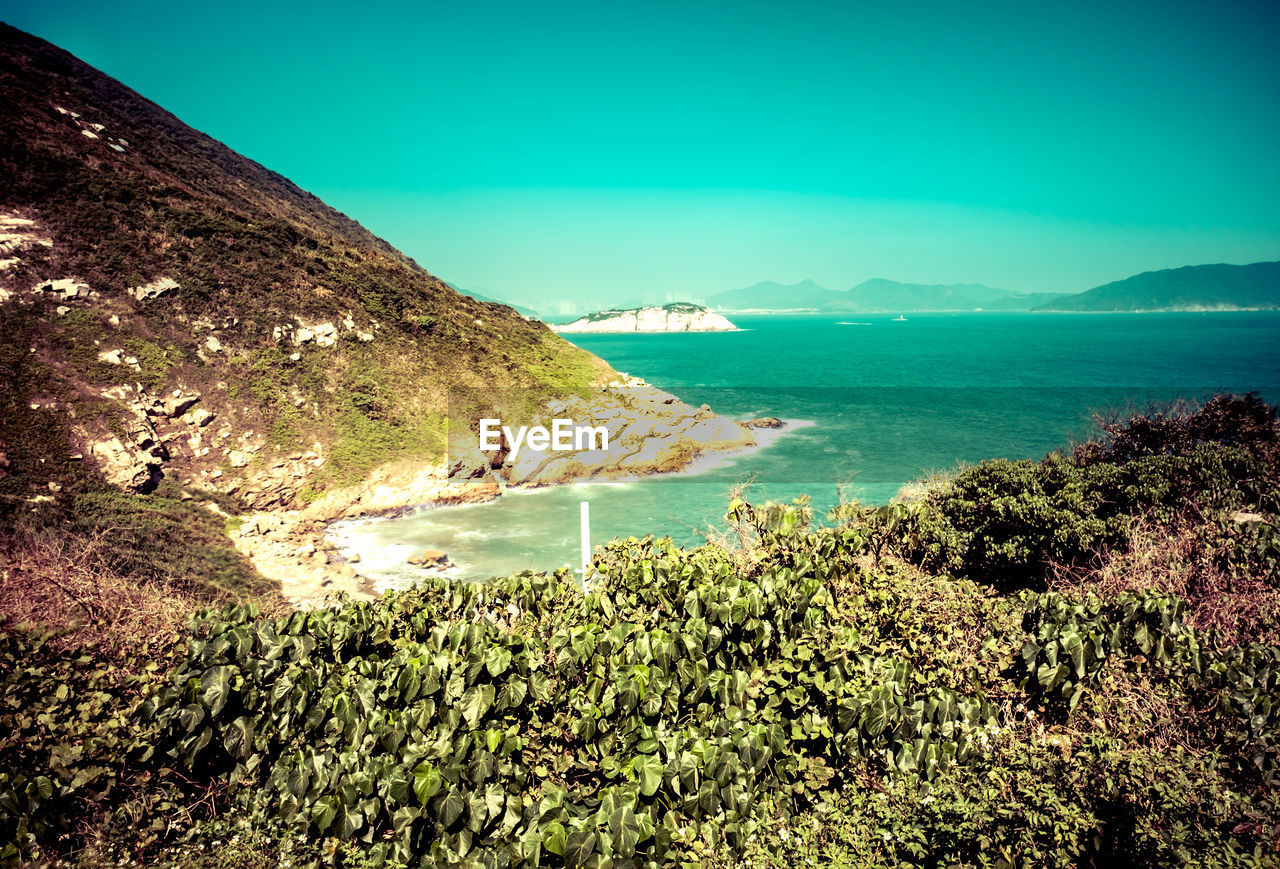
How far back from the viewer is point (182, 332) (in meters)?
23.4

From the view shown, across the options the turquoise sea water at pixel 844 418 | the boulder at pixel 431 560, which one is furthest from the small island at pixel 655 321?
the boulder at pixel 431 560

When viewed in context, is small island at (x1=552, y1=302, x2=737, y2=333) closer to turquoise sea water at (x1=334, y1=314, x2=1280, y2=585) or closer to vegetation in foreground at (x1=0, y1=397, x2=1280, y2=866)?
turquoise sea water at (x1=334, y1=314, x2=1280, y2=585)

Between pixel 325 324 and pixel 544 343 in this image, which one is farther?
pixel 544 343

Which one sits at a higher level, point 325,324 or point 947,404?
point 325,324

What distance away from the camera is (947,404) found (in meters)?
50.9

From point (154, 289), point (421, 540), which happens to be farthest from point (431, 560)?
point (154, 289)

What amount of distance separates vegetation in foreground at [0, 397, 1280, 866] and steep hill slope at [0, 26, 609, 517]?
14725 mm

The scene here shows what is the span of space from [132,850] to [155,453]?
19.3 metres

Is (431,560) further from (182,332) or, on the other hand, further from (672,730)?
(182,332)

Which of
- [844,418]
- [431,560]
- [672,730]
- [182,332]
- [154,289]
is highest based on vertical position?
[154,289]

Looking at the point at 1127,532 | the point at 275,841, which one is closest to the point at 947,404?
the point at 1127,532

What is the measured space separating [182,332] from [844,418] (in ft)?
126

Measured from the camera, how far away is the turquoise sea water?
20.2m

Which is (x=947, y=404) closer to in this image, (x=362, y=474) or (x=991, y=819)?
(x=362, y=474)
